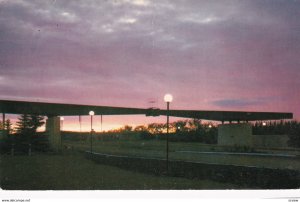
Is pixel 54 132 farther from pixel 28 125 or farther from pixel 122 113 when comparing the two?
pixel 122 113

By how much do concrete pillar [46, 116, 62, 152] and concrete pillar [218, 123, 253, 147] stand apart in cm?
1983

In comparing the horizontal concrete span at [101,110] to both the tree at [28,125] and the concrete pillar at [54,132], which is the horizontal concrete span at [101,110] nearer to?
the concrete pillar at [54,132]

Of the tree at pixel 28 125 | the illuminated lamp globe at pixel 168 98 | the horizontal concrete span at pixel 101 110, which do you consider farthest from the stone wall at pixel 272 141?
the illuminated lamp globe at pixel 168 98

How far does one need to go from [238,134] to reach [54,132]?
21261 millimetres

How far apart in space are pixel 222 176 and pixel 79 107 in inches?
922

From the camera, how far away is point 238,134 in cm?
4178

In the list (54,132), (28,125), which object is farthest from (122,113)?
(28,125)

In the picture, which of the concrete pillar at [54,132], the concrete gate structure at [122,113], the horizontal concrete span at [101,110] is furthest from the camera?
the concrete pillar at [54,132]

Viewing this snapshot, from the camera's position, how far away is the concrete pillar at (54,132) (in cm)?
3903

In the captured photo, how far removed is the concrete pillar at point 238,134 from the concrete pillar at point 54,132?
19.8m

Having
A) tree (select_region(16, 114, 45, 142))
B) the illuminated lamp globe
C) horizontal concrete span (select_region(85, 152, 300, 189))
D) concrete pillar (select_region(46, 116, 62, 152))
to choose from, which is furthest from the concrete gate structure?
the illuminated lamp globe

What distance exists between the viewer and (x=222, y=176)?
13375 mm
